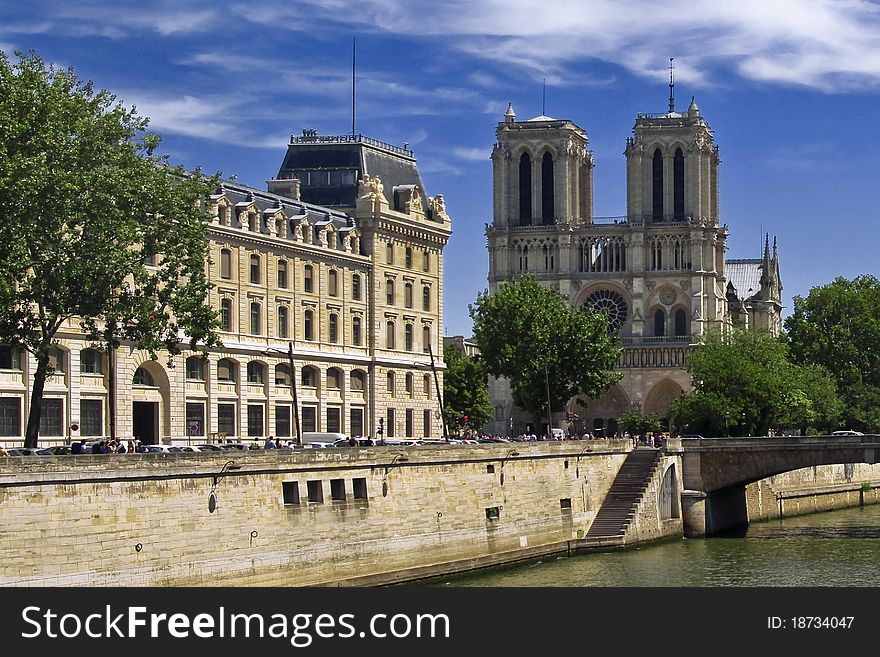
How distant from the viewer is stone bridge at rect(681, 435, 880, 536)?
315 ft

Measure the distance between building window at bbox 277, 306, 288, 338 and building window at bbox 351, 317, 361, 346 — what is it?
24.7ft

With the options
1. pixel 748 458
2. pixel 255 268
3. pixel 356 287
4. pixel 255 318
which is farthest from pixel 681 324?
pixel 255 268

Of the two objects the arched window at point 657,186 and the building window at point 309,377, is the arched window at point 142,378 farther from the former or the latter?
the arched window at point 657,186

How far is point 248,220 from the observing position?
10088 cm

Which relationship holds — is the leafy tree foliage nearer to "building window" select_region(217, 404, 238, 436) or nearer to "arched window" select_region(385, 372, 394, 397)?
"arched window" select_region(385, 372, 394, 397)

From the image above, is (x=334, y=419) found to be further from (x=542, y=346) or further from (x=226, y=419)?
(x=542, y=346)

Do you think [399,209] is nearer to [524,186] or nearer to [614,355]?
[614,355]

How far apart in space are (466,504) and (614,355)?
5308 centimetres

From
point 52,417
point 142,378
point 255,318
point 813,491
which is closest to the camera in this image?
point 52,417

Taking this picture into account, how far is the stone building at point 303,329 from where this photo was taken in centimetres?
9112

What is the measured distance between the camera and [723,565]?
78250 millimetres

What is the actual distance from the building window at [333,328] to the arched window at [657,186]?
297 ft

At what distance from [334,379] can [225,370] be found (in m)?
11.1
